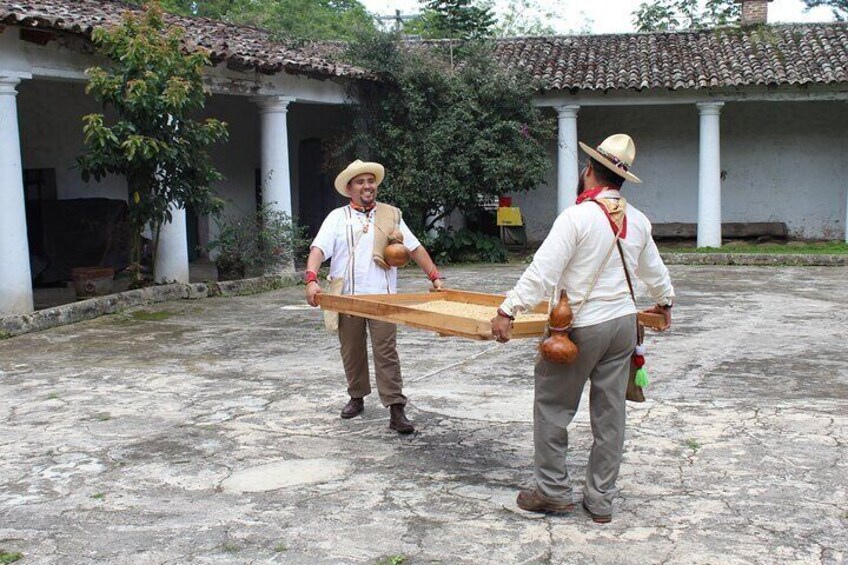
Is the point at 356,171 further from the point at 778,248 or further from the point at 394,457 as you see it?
the point at 778,248

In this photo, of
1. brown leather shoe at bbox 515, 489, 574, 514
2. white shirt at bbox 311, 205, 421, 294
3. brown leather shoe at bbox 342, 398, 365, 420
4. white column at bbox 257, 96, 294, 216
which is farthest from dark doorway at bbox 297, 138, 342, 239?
brown leather shoe at bbox 515, 489, 574, 514

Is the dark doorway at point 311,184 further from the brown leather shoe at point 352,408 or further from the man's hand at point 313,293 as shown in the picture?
the man's hand at point 313,293

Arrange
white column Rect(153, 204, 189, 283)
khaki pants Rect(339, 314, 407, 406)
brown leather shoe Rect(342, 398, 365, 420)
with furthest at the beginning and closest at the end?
white column Rect(153, 204, 189, 283), brown leather shoe Rect(342, 398, 365, 420), khaki pants Rect(339, 314, 407, 406)

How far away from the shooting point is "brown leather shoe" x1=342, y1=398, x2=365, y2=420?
6.11 m

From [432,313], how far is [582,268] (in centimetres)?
77

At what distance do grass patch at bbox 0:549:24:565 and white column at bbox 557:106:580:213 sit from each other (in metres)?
15.4

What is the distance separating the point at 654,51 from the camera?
64.3ft

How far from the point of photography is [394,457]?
526cm

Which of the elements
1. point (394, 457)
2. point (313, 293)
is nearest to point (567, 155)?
point (313, 293)

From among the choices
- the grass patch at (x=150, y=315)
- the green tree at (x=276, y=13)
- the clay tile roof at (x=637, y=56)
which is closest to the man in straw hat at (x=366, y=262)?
the grass patch at (x=150, y=315)

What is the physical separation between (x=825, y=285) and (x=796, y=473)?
9.22 metres

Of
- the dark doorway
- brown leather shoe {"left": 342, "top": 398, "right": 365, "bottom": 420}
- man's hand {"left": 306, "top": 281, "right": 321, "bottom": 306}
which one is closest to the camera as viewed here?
man's hand {"left": 306, "top": 281, "right": 321, "bottom": 306}

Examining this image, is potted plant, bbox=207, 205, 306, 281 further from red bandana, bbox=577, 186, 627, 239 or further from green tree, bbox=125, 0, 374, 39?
green tree, bbox=125, 0, 374, 39

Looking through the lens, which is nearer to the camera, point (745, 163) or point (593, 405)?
point (593, 405)
